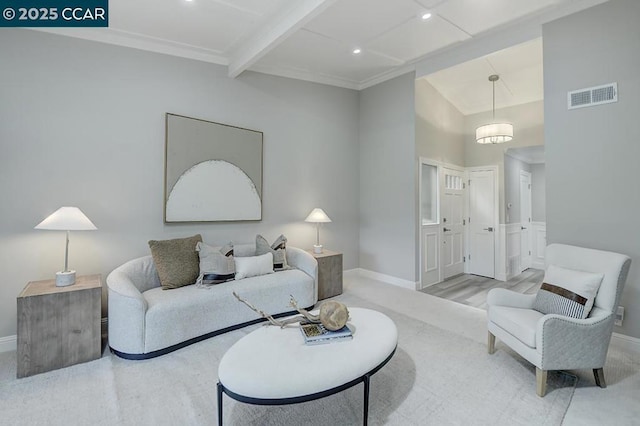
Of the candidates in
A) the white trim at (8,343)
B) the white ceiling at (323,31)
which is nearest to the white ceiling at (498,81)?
the white ceiling at (323,31)

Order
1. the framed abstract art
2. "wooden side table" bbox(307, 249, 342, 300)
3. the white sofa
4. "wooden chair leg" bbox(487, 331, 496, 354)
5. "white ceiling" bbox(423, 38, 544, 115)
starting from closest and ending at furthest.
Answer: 1. the white sofa
2. "wooden chair leg" bbox(487, 331, 496, 354)
3. the framed abstract art
4. "white ceiling" bbox(423, 38, 544, 115)
5. "wooden side table" bbox(307, 249, 342, 300)

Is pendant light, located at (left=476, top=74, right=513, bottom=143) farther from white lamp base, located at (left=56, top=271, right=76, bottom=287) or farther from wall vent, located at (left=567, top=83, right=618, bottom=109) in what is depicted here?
white lamp base, located at (left=56, top=271, right=76, bottom=287)

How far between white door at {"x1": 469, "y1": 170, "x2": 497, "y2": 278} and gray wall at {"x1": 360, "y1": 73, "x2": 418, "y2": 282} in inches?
71.3

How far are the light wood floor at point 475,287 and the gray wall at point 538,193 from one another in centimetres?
133

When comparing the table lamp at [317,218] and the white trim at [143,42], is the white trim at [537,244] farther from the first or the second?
the white trim at [143,42]

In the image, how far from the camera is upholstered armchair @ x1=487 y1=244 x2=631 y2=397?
6.41ft

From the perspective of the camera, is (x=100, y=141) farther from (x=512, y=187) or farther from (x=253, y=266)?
(x=512, y=187)

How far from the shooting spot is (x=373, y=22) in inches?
128

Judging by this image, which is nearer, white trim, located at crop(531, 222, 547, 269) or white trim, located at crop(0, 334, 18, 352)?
white trim, located at crop(0, 334, 18, 352)

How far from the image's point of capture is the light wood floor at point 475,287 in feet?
13.4

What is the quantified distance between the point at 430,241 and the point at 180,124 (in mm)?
3955

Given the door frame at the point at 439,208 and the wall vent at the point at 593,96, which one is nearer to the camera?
the wall vent at the point at 593,96

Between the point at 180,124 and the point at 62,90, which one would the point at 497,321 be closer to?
the point at 180,124

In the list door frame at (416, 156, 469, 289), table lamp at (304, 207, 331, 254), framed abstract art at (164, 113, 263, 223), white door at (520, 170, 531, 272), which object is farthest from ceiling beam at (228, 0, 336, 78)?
white door at (520, 170, 531, 272)
